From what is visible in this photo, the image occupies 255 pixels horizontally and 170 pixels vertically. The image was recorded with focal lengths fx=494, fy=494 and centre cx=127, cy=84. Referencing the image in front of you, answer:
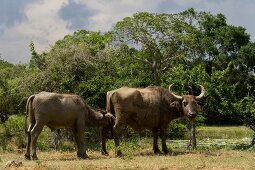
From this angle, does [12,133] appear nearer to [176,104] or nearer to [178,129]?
[178,129]

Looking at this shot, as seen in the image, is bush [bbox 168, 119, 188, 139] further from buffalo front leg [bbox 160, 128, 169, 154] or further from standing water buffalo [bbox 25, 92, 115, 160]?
standing water buffalo [bbox 25, 92, 115, 160]

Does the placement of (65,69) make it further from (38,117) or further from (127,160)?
(127,160)

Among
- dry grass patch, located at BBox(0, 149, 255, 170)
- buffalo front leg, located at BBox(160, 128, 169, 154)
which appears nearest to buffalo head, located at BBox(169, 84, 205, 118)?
buffalo front leg, located at BBox(160, 128, 169, 154)

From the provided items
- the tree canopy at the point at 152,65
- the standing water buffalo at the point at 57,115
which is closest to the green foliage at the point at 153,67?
the tree canopy at the point at 152,65

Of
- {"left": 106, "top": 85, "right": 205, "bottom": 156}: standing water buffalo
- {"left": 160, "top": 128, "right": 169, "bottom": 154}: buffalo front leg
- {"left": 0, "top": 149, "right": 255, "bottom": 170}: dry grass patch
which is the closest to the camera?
{"left": 0, "top": 149, "right": 255, "bottom": 170}: dry grass patch

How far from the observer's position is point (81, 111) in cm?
1638

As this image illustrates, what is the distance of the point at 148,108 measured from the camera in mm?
17297

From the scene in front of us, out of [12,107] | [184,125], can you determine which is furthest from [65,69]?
[184,125]

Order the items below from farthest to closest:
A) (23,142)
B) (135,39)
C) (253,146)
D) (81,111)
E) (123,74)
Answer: (135,39) → (123,74) → (23,142) → (253,146) → (81,111)

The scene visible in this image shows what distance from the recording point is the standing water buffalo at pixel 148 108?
16.8 metres

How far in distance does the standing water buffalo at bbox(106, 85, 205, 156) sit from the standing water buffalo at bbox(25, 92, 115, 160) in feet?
2.54

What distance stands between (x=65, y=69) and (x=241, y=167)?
36.5ft

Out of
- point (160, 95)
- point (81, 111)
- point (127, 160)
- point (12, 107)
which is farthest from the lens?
point (12, 107)

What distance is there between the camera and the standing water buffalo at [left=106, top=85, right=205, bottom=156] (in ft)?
55.2
